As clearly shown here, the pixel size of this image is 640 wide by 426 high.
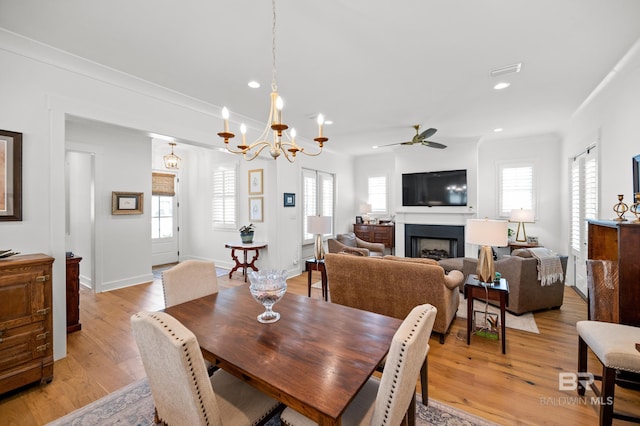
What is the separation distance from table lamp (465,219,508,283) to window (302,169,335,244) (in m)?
3.53

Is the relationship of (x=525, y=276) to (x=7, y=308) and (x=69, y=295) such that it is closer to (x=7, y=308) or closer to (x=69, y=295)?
(x=7, y=308)

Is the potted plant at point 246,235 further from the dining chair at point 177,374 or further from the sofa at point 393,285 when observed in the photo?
the dining chair at point 177,374

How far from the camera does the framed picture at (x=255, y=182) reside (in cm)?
547

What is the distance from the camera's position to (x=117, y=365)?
2457 millimetres

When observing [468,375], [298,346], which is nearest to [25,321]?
[298,346]

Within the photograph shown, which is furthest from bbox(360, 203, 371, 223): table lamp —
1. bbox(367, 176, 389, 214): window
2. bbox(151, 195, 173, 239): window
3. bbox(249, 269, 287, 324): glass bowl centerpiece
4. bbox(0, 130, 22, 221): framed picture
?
bbox(0, 130, 22, 221): framed picture

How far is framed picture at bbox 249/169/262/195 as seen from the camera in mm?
5469

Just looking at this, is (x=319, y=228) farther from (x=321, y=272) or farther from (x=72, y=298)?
(x=72, y=298)

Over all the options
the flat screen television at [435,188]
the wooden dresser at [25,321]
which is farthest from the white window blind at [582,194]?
the wooden dresser at [25,321]

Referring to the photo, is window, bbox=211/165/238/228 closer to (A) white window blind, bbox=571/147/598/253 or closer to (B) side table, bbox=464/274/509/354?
(B) side table, bbox=464/274/509/354

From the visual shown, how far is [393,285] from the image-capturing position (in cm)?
287

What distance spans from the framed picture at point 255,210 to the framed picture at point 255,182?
14cm

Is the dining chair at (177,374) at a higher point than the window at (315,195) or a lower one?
lower

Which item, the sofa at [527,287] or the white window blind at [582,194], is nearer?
the sofa at [527,287]
